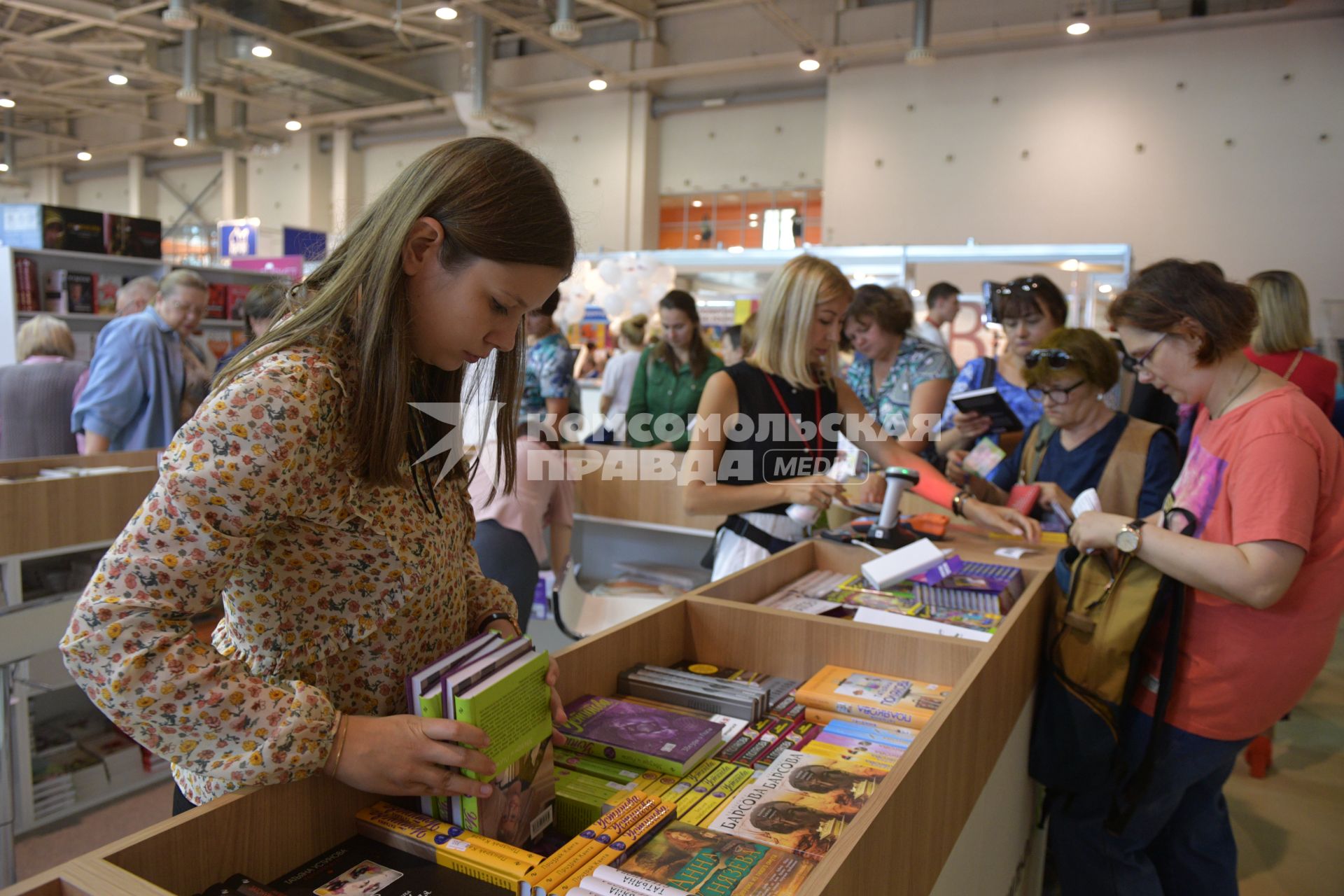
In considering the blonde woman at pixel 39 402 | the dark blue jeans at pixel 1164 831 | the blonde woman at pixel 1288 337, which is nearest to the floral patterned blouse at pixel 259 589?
the dark blue jeans at pixel 1164 831

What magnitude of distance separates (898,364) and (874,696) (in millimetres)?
2570

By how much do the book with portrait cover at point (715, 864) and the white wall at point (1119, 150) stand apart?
1086 centimetres

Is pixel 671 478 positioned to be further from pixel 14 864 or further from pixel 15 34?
pixel 15 34

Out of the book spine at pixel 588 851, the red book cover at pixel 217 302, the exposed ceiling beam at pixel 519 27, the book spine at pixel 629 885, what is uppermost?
the exposed ceiling beam at pixel 519 27

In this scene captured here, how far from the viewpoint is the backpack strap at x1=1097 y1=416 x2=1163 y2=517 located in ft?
8.07

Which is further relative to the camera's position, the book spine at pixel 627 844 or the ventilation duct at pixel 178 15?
the ventilation duct at pixel 178 15

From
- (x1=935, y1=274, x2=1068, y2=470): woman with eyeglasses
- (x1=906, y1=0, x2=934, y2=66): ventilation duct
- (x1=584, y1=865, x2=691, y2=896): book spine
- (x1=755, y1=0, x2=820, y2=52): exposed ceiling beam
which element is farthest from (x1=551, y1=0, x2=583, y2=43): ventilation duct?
(x1=584, y1=865, x2=691, y2=896): book spine

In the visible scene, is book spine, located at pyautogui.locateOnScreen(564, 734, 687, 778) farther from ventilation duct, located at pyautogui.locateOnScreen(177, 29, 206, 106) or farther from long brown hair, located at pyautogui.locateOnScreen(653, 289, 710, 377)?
ventilation duct, located at pyautogui.locateOnScreen(177, 29, 206, 106)

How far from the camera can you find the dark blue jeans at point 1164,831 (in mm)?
1933

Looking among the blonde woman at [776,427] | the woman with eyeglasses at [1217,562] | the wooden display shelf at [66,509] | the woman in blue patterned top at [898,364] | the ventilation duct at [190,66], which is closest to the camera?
the woman with eyeglasses at [1217,562]

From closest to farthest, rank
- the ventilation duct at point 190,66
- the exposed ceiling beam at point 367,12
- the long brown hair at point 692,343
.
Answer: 1. the long brown hair at point 692,343
2. the exposed ceiling beam at point 367,12
3. the ventilation duct at point 190,66

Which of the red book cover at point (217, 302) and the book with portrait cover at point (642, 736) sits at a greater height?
the red book cover at point (217, 302)

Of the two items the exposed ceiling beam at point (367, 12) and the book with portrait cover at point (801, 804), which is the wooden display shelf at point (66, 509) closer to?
the book with portrait cover at point (801, 804)

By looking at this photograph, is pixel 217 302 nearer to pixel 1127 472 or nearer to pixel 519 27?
pixel 519 27
